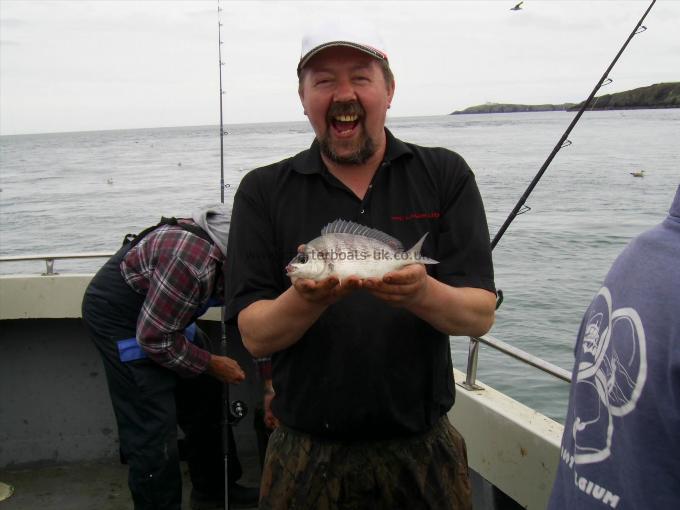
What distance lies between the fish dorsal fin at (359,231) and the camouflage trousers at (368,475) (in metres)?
0.78

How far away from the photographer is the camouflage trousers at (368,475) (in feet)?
8.27

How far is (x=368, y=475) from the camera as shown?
252cm

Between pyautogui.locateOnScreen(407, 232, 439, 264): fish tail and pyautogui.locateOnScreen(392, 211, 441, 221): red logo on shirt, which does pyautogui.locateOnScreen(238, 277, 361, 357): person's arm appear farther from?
pyautogui.locateOnScreen(392, 211, 441, 221): red logo on shirt

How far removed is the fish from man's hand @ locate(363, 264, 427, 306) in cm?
5

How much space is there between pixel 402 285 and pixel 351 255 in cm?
24

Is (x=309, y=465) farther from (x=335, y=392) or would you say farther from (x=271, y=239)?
(x=271, y=239)

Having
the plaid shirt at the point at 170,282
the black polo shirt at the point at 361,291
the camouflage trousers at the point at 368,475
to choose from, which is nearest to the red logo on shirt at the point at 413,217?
the black polo shirt at the point at 361,291

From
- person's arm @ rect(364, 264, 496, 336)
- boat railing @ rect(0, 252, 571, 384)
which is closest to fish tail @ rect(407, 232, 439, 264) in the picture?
person's arm @ rect(364, 264, 496, 336)

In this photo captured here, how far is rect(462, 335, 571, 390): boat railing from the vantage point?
318 cm

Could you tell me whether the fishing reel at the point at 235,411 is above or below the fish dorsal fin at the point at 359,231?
below

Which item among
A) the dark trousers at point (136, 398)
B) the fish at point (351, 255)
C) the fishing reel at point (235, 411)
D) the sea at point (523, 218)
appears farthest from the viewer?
the sea at point (523, 218)

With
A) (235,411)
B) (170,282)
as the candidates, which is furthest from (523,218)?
(170,282)

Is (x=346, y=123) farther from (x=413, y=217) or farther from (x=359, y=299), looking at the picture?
(x=359, y=299)

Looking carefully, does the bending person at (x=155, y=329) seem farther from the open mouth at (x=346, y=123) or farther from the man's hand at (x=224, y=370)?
the open mouth at (x=346, y=123)
